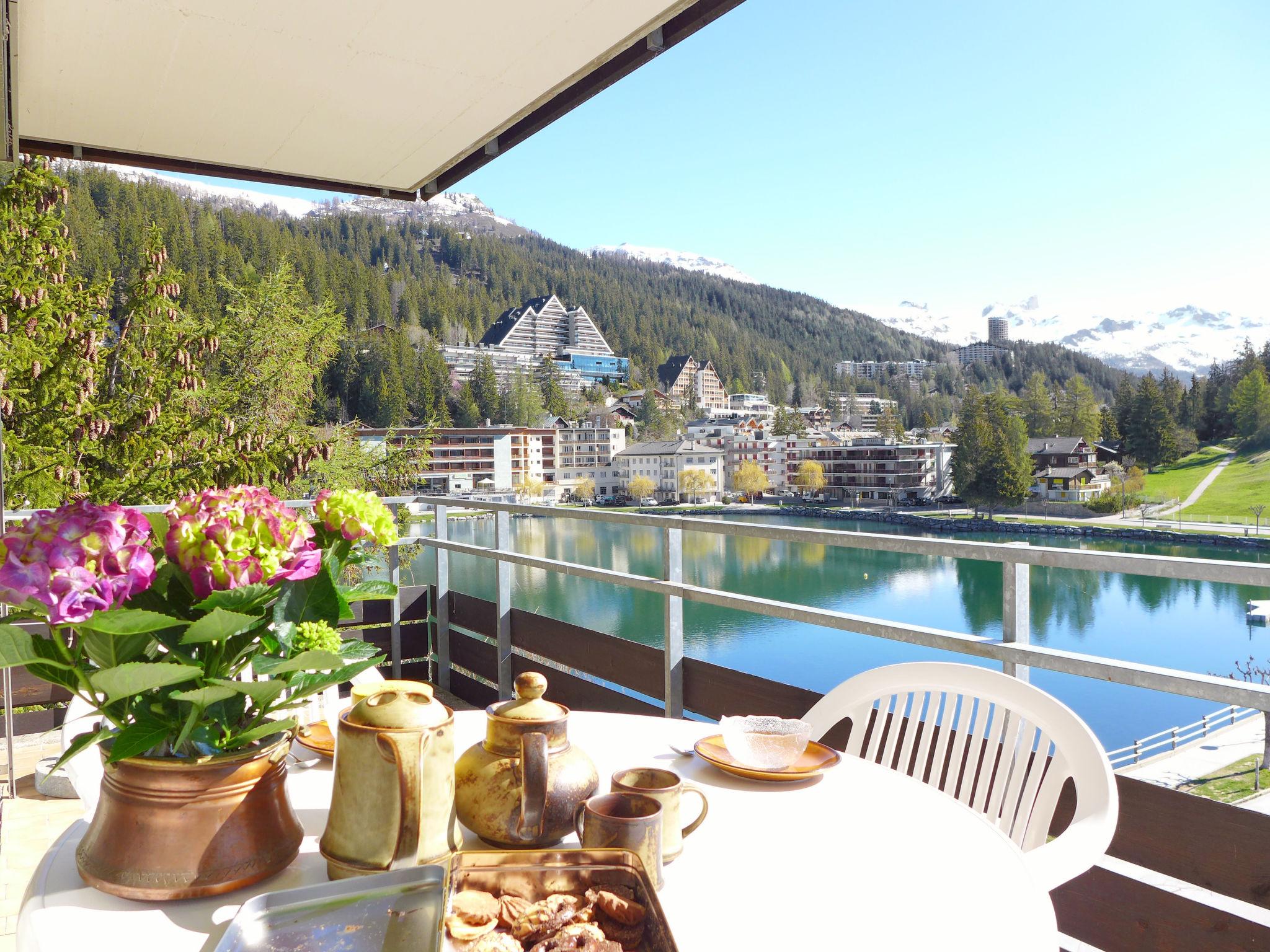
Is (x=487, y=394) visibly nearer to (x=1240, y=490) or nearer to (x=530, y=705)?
(x=1240, y=490)

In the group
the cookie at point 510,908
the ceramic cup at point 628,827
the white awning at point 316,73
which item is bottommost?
the cookie at point 510,908

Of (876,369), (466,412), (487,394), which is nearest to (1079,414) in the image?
(876,369)

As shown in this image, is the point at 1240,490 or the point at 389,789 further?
the point at 1240,490

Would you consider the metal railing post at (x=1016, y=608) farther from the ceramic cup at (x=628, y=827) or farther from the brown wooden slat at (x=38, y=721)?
the brown wooden slat at (x=38, y=721)

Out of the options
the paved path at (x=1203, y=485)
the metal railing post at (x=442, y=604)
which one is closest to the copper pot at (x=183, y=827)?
the metal railing post at (x=442, y=604)

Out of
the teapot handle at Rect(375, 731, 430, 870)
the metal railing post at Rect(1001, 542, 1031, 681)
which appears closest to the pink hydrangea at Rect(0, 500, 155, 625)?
the teapot handle at Rect(375, 731, 430, 870)

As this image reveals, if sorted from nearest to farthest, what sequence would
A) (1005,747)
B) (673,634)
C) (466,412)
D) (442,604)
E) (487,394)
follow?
1. (1005,747)
2. (673,634)
3. (442,604)
4. (466,412)
5. (487,394)

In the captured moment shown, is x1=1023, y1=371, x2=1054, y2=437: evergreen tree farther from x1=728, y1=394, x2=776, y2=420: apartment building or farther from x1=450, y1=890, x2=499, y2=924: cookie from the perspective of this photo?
x1=450, y1=890, x2=499, y2=924: cookie
